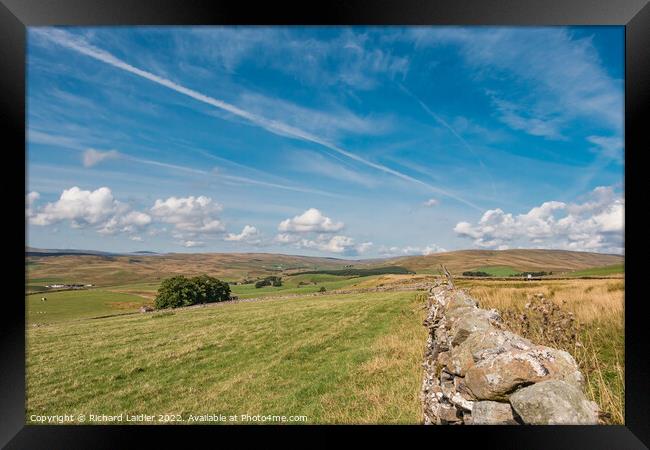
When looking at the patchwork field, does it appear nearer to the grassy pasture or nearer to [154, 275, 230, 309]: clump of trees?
the grassy pasture

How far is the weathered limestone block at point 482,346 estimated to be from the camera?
257cm

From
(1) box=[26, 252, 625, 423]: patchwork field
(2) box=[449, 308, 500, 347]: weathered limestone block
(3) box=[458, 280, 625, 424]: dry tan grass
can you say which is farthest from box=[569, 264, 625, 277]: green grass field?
(2) box=[449, 308, 500, 347]: weathered limestone block

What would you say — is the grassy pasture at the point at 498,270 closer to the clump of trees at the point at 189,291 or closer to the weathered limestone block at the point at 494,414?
the weathered limestone block at the point at 494,414

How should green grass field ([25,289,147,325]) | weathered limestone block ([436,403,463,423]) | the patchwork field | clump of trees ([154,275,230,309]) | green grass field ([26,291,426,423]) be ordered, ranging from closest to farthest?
weathered limestone block ([436,403,463,423]) < the patchwork field < green grass field ([26,291,426,423]) < green grass field ([25,289,147,325]) < clump of trees ([154,275,230,309])

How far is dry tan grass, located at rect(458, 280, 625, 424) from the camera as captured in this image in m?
3.24

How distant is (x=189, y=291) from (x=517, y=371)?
12.2 metres

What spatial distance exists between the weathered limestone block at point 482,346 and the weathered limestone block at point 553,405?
306 mm

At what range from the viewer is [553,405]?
2.26m

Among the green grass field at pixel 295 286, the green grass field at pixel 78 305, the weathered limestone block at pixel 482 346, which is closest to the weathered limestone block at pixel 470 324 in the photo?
the weathered limestone block at pixel 482 346

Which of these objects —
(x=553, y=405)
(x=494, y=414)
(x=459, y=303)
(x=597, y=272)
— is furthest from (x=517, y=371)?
(x=597, y=272)

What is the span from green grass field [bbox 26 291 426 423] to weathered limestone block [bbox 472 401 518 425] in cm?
107

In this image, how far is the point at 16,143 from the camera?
11.0 feet

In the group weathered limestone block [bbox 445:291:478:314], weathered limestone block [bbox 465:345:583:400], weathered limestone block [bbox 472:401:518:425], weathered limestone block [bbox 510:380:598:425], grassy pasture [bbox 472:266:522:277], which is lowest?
weathered limestone block [bbox 472:401:518:425]

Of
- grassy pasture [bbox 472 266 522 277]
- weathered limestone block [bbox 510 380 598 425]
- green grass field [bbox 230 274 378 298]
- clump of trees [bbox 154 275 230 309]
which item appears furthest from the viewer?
green grass field [bbox 230 274 378 298]
